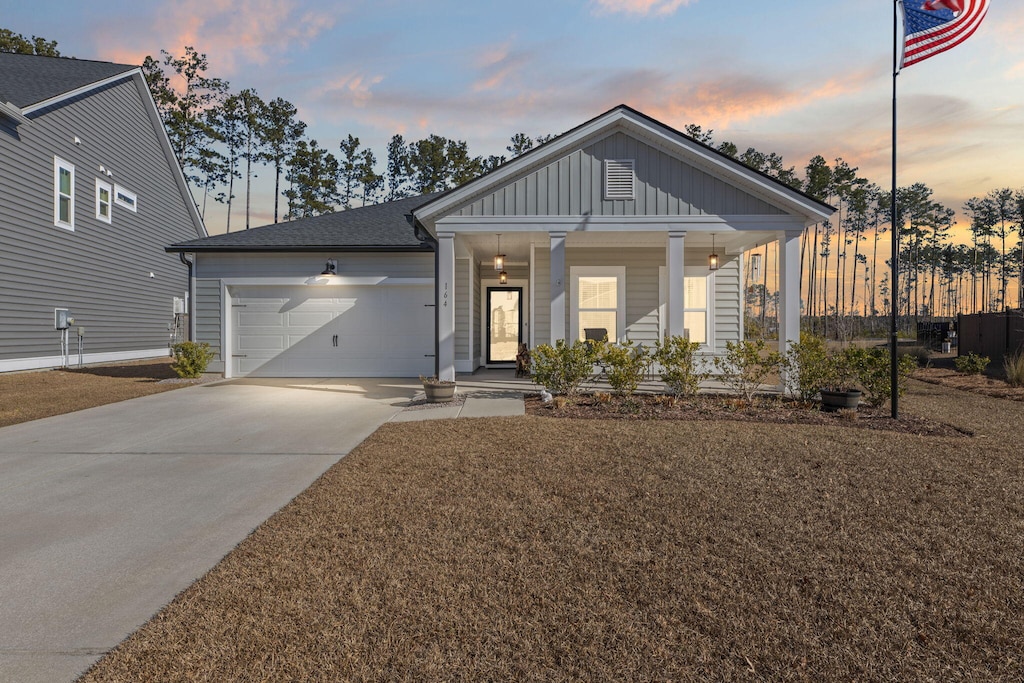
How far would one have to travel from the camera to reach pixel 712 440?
19.4 feet

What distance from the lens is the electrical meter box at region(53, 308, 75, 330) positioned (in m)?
14.7

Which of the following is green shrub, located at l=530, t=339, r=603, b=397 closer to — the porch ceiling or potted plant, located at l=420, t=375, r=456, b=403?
potted plant, located at l=420, t=375, r=456, b=403

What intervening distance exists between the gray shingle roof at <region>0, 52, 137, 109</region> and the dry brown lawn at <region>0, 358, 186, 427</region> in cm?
679

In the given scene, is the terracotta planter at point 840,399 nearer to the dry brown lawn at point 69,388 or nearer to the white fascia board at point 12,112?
the dry brown lawn at point 69,388

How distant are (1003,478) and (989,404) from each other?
18.8ft

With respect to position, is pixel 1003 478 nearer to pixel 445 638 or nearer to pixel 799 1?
pixel 445 638

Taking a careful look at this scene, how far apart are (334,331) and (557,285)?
6123 millimetres

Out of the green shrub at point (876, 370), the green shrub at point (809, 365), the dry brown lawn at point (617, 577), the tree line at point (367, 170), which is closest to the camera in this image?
the dry brown lawn at point (617, 577)

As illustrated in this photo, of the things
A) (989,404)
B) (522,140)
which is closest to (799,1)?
(989,404)

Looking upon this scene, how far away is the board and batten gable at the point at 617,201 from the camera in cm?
941

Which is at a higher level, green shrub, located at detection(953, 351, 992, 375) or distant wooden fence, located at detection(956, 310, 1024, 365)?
distant wooden fence, located at detection(956, 310, 1024, 365)

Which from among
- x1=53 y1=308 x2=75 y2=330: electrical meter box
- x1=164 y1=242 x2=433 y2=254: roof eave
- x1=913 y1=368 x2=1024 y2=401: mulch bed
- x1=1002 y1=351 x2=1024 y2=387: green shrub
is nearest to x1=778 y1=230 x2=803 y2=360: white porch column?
x1=913 y1=368 x2=1024 y2=401: mulch bed

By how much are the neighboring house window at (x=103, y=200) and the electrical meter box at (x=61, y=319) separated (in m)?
3.41

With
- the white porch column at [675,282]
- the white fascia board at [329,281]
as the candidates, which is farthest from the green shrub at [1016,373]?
the white fascia board at [329,281]
